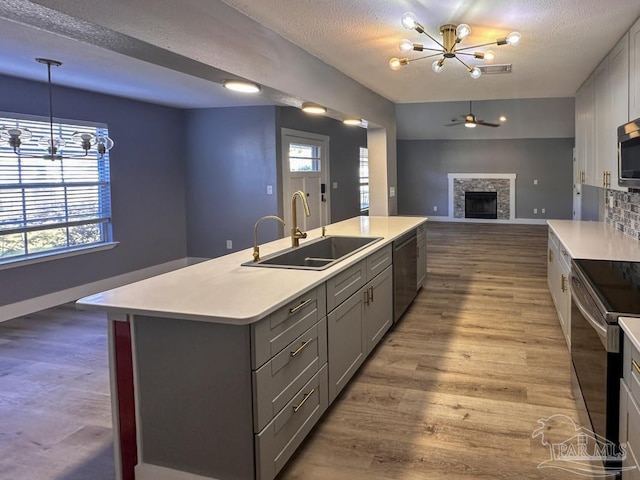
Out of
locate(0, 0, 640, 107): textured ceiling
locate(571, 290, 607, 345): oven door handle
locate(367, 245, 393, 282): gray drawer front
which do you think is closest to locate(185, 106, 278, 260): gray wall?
locate(0, 0, 640, 107): textured ceiling

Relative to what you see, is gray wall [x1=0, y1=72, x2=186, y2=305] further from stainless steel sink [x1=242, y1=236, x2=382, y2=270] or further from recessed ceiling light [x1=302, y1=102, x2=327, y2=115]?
stainless steel sink [x1=242, y1=236, x2=382, y2=270]

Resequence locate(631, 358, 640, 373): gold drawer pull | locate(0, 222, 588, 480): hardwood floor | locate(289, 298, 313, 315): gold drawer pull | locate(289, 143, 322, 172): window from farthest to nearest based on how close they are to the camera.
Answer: locate(289, 143, 322, 172): window → locate(0, 222, 588, 480): hardwood floor → locate(289, 298, 313, 315): gold drawer pull → locate(631, 358, 640, 373): gold drawer pull

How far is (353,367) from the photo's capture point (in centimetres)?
306

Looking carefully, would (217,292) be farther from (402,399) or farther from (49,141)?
(49,141)

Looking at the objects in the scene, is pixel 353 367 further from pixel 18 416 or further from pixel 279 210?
pixel 279 210

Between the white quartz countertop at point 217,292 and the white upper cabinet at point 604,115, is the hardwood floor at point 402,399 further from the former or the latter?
the white upper cabinet at point 604,115

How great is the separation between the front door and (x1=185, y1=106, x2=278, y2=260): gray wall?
0.28 m

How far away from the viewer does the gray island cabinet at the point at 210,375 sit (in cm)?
194

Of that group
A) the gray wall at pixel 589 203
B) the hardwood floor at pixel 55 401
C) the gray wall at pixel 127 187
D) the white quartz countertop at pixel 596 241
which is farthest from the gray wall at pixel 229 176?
the gray wall at pixel 589 203

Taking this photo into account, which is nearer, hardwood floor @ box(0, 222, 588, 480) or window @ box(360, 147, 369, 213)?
hardwood floor @ box(0, 222, 588, 480)

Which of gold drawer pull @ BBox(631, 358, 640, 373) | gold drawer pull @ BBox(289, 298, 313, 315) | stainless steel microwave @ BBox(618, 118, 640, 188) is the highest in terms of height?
stainless steel microwave @ BBox(618, 118, 640, 188)

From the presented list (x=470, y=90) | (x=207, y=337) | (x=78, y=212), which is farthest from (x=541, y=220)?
(x=207, y=337)

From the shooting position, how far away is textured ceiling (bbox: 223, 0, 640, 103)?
8.78 feet

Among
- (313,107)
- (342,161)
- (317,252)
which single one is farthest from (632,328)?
(342,161)
